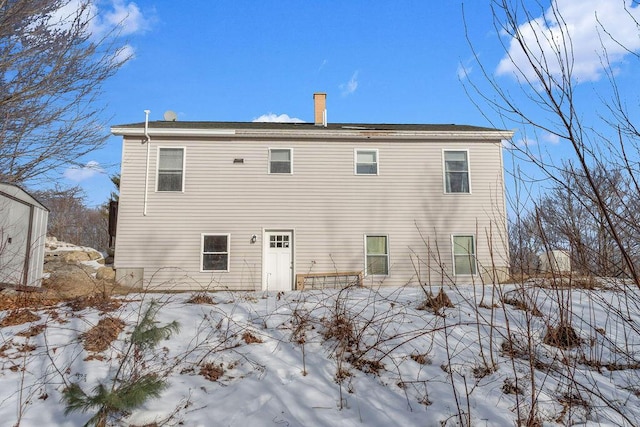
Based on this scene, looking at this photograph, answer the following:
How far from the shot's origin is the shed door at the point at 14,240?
7652 millimetres

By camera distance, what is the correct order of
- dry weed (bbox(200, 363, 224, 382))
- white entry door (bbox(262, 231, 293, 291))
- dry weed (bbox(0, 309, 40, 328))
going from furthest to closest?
white entry door (bbox(262, 231, 293, 291)), dry weed (bbox(0, 309, 40, 328)), dry weed (bbox(200, 363, 224, 382))

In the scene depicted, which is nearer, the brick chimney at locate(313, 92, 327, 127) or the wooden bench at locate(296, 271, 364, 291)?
the wooden bench at locate(296, 271, 364, 291)

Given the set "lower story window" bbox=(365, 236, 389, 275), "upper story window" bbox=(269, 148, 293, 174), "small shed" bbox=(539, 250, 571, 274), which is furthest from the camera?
"upper story window" bbox=(269, 148, 293, 174)

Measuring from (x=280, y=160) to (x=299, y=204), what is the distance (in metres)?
1.54

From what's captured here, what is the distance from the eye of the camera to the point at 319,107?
48.6 ft

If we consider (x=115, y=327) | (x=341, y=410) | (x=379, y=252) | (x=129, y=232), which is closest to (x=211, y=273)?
(x=129, y=232)

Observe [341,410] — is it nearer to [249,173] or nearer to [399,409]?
[399,409]

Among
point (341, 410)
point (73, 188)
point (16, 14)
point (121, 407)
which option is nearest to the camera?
point (121, 407)

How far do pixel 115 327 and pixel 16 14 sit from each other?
5.24 meters

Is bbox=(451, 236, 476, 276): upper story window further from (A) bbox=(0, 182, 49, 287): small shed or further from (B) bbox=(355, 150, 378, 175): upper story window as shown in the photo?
(A) bbox=(0, 182, 49, 287): small shed

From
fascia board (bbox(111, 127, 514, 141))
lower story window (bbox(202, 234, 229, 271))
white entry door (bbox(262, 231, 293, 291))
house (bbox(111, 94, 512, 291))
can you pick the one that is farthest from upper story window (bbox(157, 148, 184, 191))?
white entry door (bbox(262, 231, 293, 291))

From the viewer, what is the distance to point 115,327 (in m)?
4.73

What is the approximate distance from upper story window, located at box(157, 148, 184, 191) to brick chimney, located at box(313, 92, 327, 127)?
4.91 m

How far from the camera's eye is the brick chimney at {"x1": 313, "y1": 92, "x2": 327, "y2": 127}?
48.3ft
